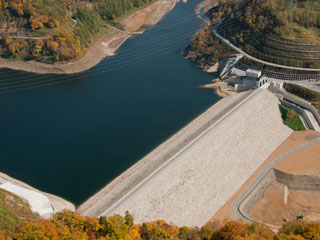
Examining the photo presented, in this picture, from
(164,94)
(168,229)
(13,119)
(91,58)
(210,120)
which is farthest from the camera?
(91,58)

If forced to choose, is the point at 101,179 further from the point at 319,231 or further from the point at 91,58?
the point at 91,58

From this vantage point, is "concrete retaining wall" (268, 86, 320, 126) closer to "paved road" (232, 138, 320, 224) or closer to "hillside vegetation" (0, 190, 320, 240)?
"paved road" (232, 138, 320, 224)

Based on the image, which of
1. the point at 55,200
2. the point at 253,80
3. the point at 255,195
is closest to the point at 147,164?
the point at 55,200

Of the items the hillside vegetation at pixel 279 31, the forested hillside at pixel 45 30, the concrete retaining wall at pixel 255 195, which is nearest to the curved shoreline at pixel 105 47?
the forested hillside at pixel 45 30

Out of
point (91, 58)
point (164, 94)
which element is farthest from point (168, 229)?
point (91, 58)

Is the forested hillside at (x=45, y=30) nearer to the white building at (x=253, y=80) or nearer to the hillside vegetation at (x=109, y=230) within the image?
the white building at (x=253, y=80)
